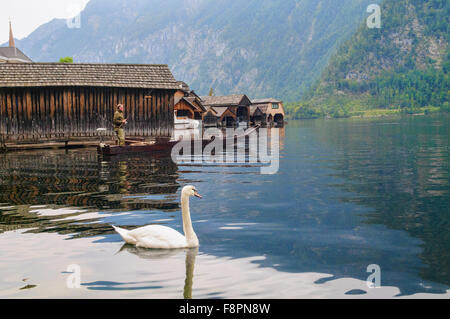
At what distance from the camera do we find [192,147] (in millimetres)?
31219

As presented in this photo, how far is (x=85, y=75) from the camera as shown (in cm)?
3362

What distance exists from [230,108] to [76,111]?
59194 millimetres

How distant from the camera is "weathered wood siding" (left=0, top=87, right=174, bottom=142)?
32.0m

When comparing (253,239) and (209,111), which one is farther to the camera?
(209,111)

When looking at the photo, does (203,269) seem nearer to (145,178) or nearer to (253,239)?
(253,239)

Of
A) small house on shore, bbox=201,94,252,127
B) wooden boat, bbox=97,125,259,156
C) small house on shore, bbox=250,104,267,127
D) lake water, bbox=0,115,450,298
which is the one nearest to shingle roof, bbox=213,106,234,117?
small house on shore, bbox=201,94,252,127

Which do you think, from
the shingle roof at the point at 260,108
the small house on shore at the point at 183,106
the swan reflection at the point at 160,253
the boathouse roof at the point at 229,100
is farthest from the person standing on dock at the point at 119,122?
the shingle roof at the point at 260,108

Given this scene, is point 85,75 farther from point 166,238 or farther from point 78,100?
point 166,238

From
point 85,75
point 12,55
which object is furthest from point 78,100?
point 12,55

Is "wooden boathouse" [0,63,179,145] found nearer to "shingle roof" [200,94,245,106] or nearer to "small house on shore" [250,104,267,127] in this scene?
"shingle roof" [200,94,245,106]

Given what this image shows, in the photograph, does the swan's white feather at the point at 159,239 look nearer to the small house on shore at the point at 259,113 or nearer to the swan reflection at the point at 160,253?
the swan reflection at the point at 160,253

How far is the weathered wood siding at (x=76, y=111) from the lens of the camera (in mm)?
31953
